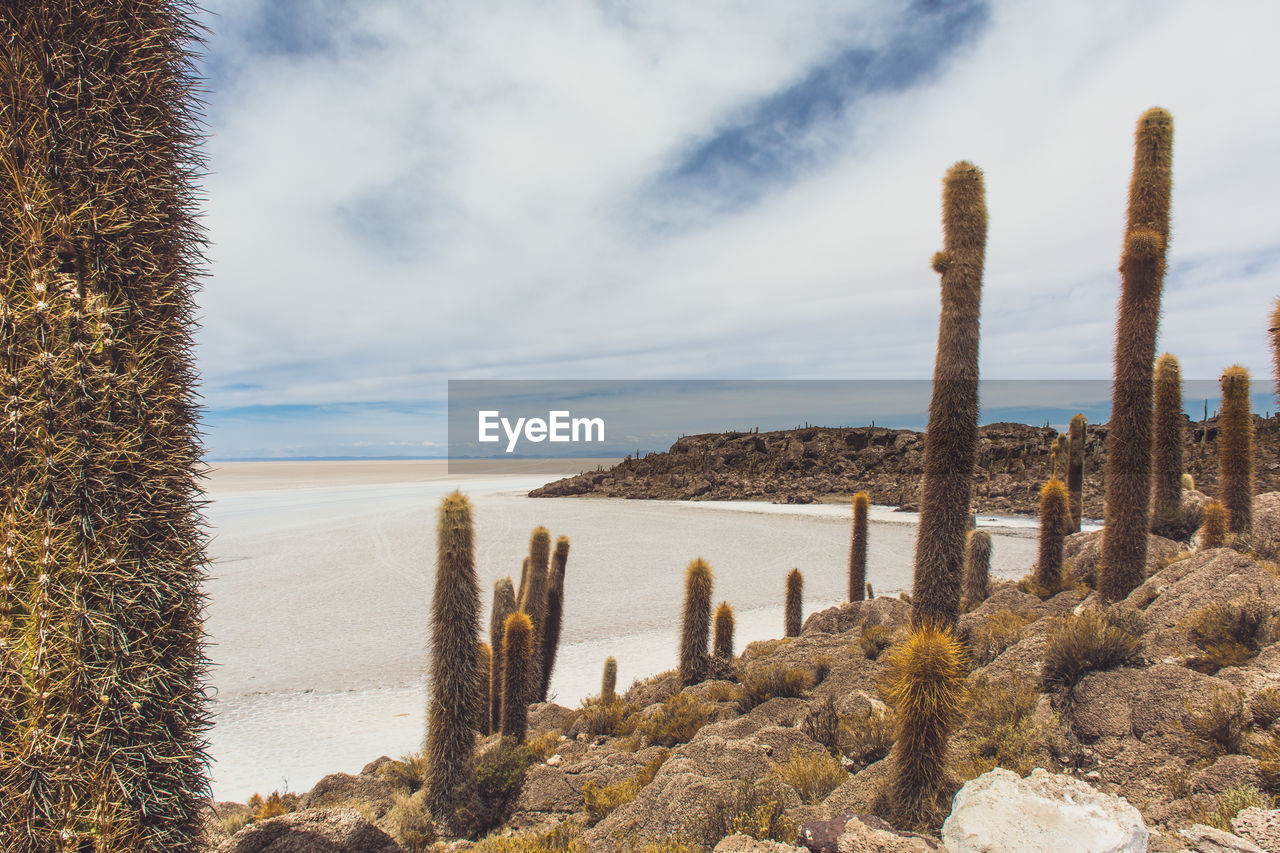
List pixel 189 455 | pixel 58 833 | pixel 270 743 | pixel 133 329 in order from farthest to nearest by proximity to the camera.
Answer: pixel 270 743, pixel 189 455, pixel 133 329, pixel 58 833

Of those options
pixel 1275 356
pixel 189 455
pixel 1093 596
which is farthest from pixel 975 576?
pixel 189 455

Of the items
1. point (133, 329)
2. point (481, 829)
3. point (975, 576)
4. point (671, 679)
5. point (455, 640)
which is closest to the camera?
point (133, 329)

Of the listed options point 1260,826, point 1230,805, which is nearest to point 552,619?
point 1230,805

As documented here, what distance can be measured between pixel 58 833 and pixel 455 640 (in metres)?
3.21

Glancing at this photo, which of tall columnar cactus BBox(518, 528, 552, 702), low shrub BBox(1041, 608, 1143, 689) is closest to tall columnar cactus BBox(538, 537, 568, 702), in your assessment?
tall columnar cactus BBox(518, 528, 552, 702)

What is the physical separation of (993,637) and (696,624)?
11.5 feet

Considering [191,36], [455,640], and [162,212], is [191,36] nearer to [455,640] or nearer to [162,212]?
[162,212]

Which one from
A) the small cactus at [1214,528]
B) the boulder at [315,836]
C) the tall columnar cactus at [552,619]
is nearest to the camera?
the boulder at [315,836]

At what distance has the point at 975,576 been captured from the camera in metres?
9.73

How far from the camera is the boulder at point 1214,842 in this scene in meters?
2.44

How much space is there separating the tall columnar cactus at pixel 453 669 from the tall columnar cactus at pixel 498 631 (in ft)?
6.82

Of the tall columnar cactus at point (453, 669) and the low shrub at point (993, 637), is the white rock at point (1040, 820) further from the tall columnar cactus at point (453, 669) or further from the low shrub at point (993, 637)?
the tall columnar cactus at point (453, 669)

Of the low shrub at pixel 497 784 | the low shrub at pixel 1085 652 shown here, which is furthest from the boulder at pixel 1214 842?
the low shrub at pixel 497 784

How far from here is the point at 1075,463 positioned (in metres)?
12.2
